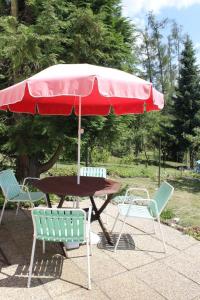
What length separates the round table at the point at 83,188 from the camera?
12.4ft

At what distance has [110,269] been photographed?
3461 millimetres

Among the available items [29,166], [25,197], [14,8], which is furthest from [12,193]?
[14,8]

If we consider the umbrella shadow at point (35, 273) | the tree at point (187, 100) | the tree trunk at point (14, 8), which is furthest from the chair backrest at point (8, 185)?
the tree at point (187, 100)

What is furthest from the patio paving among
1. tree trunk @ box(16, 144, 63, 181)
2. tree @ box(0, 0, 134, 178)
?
tree trunk @ box(16, 144, 63, 181)

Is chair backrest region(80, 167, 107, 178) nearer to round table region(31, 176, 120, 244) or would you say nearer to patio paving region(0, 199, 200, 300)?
round table region(31, 176, 120, 244)

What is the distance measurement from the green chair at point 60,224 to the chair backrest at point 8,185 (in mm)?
1654

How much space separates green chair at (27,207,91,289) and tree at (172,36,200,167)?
62.5ft

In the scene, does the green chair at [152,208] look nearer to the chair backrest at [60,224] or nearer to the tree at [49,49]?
the chair backrest at [60,224]

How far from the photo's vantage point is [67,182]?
4.48 meters

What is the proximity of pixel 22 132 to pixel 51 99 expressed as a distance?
108 inches

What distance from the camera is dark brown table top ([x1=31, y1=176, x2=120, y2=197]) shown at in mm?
3759

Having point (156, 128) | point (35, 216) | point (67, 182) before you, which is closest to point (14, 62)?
point (67, 182)

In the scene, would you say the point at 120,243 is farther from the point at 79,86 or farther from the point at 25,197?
the point at 79,86

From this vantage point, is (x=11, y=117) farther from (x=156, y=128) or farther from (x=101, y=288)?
(x=156, y=128)
